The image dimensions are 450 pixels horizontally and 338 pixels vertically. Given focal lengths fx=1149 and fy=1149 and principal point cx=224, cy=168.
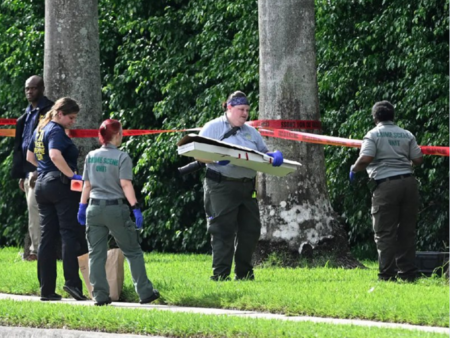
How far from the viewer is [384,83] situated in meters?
14.8

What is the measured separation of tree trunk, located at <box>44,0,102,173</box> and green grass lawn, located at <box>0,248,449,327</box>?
214 centimetres

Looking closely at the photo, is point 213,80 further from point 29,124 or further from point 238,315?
point 238,315

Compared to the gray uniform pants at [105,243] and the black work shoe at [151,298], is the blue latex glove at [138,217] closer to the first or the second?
the gray uniform pants at [105,243]

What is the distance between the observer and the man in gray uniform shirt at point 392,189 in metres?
11.0

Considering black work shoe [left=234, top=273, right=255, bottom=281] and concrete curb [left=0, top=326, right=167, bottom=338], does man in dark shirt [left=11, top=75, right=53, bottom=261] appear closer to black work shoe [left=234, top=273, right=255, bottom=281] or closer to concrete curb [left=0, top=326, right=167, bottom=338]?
black work shoe [left=234, top=273, right=255, bottom=281]

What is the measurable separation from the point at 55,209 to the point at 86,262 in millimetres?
582

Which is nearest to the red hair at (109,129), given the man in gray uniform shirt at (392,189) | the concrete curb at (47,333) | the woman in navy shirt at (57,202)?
the woman in navy shirt at (57,202)

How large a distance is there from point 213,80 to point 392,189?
633cm

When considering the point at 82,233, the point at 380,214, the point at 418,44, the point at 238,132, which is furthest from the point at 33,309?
the point at 418,44

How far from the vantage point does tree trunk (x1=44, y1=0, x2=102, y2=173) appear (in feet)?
45.1

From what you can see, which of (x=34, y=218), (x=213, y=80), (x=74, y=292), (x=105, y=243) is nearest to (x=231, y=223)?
(x=105, y=243)

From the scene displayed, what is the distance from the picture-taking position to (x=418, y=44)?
1417 cm

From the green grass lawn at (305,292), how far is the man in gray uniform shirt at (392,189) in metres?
0.27

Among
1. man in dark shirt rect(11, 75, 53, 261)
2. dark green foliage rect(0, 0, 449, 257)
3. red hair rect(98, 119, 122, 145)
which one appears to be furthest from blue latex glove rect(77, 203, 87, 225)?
dark green foliage rect(0, 0, 449, 257)
